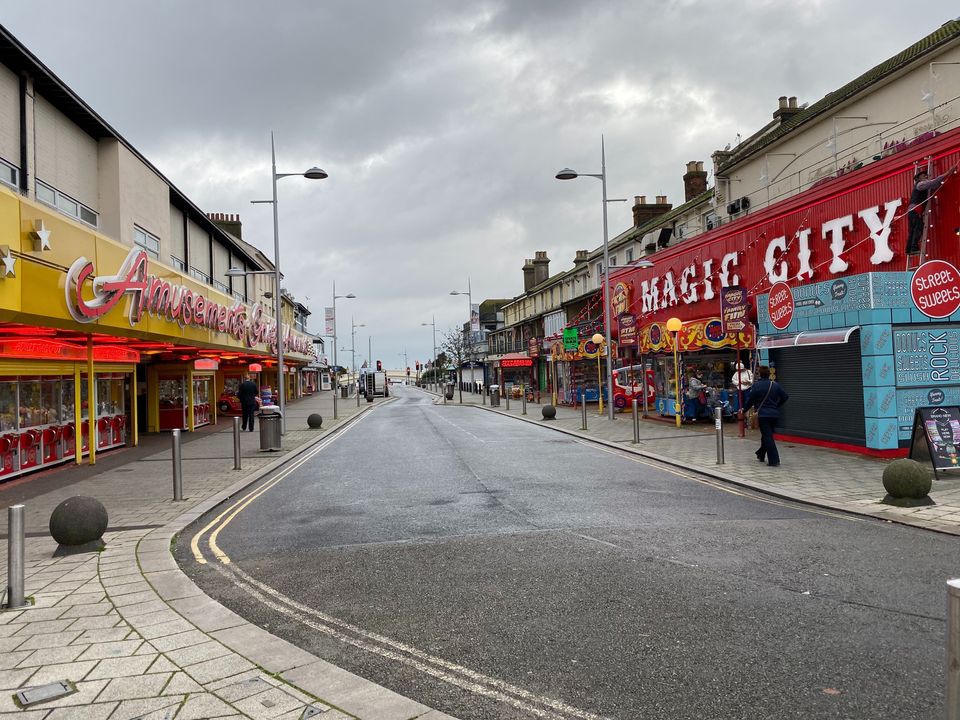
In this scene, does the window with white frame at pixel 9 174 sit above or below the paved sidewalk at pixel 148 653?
above

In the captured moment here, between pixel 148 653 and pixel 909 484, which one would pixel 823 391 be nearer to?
pixel 909 484

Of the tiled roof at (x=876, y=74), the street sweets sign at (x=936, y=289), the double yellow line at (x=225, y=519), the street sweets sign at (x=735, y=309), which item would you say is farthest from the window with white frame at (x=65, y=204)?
the tiled roof at (x=876, y=74)

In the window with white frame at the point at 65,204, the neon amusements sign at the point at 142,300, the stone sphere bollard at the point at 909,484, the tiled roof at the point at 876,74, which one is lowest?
the stone sphere bollard at the point at 909,484

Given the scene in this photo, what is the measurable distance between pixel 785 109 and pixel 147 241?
24.2m

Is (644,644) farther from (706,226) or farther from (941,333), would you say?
(706,226)

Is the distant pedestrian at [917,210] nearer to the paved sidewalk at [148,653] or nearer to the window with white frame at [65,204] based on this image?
the paved sidewalk at [148,653]

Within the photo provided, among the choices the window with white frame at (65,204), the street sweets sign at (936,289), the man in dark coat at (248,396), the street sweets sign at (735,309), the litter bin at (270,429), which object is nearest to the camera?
the street sweets sign at (936,289)

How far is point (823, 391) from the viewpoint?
1464 centimetres

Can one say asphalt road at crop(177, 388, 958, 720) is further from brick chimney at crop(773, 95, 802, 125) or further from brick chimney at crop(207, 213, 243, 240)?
brick chimney at crop(207, 213, 243, 240)

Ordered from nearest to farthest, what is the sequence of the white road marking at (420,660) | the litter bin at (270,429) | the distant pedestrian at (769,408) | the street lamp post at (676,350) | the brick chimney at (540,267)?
the white road marking at (420,660) → the distant pedestrian at (769,408) → the litter bin at (270,429) → the street lamp post at (676,350) → the brick chimney at (540,267)

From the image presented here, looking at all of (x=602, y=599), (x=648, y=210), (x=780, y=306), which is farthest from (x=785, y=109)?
(x=602, y=599)

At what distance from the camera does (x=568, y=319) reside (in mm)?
46344

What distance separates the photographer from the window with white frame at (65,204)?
16.0 m

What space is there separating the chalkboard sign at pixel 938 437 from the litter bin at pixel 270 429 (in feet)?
45.9
